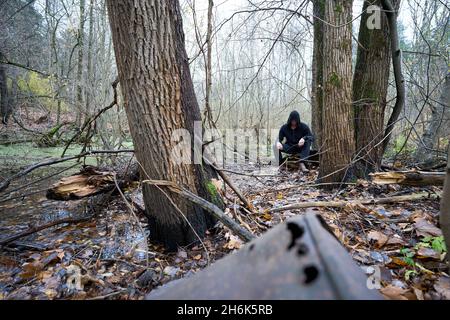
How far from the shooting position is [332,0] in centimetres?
368

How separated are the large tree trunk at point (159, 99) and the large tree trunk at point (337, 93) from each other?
2.25 meters

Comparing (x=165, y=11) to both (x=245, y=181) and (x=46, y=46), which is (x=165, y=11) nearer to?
(x=245, y=181)

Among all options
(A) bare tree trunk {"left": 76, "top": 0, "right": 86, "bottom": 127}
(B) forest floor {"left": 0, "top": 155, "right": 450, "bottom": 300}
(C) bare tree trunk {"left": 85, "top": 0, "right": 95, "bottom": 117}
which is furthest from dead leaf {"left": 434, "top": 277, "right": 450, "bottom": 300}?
(A) bare tree trunk {"left": 76, "top": 0, "right": 86, "bottom": 127}

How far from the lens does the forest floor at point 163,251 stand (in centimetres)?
184

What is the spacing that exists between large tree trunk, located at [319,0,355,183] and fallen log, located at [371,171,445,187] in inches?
22.1

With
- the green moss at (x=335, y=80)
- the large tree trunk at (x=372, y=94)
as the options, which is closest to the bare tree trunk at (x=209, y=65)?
the green moss at (x=335, y=80)

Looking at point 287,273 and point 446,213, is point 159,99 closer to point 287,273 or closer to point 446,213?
point 287,273

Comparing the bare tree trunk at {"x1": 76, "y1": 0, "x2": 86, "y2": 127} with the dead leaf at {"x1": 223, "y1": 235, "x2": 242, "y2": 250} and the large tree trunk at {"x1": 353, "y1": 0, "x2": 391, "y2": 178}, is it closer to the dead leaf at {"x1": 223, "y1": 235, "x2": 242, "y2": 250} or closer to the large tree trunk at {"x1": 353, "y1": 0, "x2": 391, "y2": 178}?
the dead leaf at {"x1": 223, "y1": 235, "x2": 242, "y2": 250}

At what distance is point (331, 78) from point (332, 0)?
3.45 feet

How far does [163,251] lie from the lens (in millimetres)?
2488

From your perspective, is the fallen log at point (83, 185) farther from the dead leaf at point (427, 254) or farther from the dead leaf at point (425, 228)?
the dead leaf at point (425, 228)

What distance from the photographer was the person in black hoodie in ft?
20.9

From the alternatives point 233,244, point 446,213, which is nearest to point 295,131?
point 233,244
